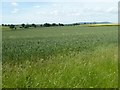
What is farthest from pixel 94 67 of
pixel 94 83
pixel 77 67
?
pixel 94 83

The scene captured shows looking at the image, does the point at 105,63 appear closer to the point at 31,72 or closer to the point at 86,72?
the point at 86,72

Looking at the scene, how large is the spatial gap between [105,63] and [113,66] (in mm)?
667

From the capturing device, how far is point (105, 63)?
1243 cm

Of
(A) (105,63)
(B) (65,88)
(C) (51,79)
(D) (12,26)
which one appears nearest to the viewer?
(B) (65,88)

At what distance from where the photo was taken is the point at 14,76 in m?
10.5

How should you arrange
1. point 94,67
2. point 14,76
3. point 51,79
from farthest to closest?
point 94,67 → point 14,76 → point 51,79

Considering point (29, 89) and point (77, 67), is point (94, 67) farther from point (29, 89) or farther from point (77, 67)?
point (29, 89)

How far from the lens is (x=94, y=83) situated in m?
9.46

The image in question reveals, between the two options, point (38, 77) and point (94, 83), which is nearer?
point (94, 83)

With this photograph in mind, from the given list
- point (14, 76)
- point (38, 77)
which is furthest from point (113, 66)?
point (14, 76)

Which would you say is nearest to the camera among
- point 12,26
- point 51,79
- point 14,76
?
point 51,79

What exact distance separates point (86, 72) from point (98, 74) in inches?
19.9

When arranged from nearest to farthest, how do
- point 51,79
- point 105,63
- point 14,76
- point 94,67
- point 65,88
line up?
1. point 65,88
2. point 51,79
3. point 14,76
4. point 94,67
5. point 105,63

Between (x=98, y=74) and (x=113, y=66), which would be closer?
(x=98, y=74)
